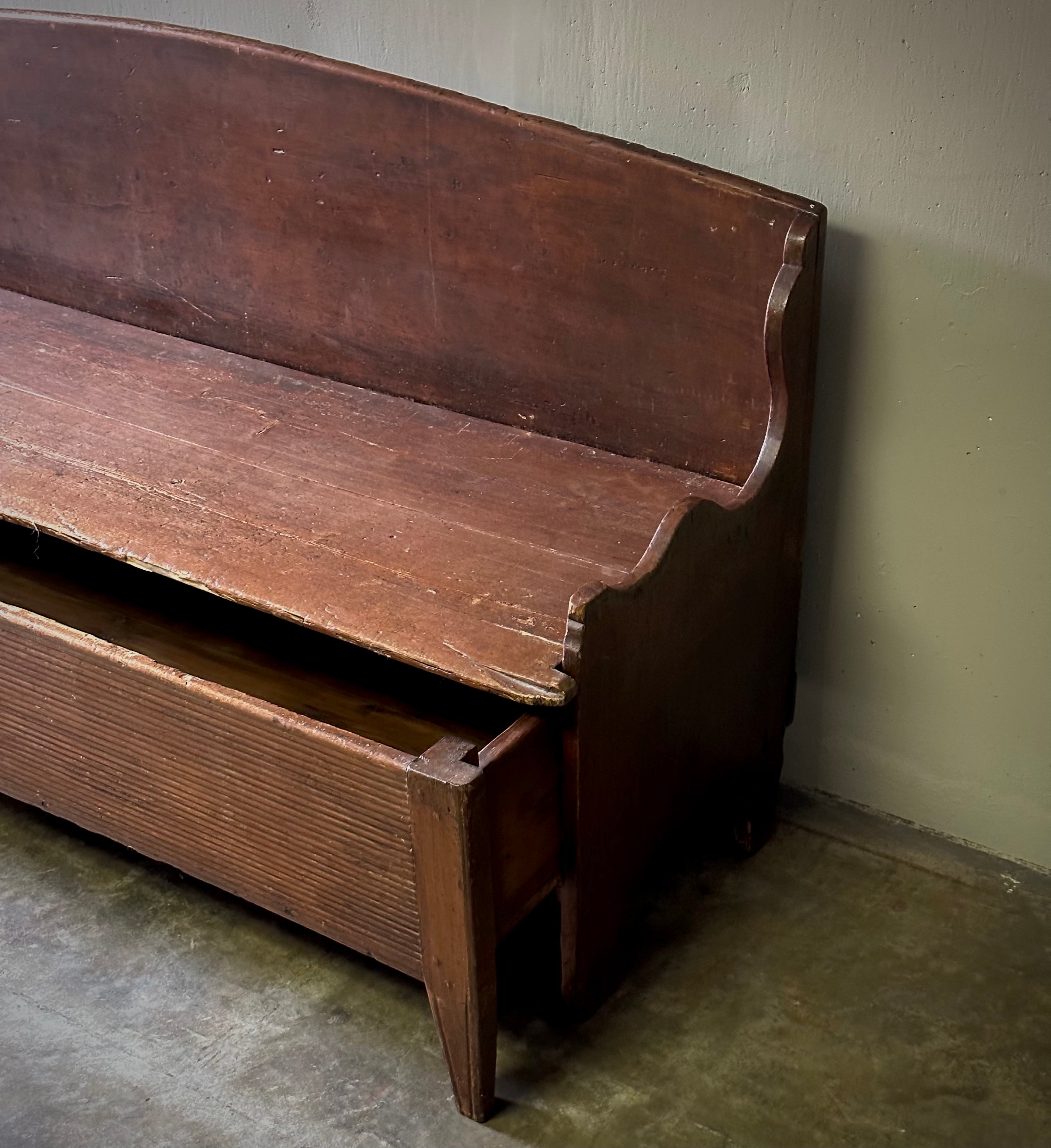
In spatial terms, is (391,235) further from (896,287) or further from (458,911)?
(458,911)

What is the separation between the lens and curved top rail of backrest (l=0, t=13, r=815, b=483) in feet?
6.20

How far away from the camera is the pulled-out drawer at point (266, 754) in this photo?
1590mm

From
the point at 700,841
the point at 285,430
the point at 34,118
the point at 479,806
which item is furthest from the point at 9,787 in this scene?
the point at 34,118

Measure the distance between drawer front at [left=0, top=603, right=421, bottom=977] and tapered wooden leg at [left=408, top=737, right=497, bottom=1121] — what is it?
32 millimetres

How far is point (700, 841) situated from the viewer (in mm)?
2139

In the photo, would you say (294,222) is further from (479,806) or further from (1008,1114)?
(1008,1114)

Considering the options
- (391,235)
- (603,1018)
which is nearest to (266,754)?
(603,1018)

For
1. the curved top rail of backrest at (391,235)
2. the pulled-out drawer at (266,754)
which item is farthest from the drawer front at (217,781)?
the curved top rail of backrest at (391,235)

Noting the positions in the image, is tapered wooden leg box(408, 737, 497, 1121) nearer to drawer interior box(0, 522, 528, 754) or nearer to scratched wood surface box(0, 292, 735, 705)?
scratched wood surface box(0, 292, 735, 705)

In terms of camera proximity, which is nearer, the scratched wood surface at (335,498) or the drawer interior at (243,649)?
the scratched wood surface at (335,498)

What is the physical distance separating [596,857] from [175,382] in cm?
104

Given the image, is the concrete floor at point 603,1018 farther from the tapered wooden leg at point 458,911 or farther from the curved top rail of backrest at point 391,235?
the curved top rail of backrest at point 391,235

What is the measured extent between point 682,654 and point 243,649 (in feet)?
2.14

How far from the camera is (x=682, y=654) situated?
5.74 ft
